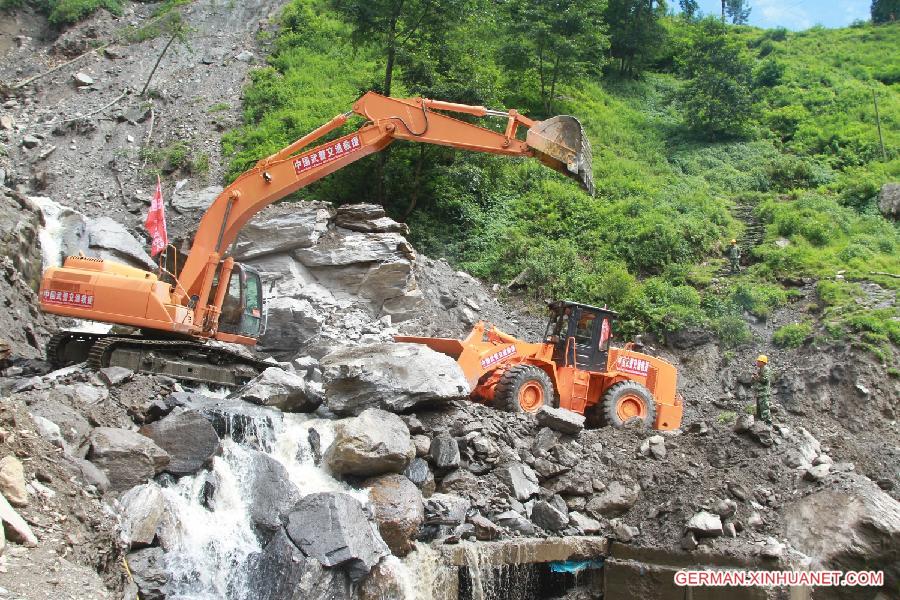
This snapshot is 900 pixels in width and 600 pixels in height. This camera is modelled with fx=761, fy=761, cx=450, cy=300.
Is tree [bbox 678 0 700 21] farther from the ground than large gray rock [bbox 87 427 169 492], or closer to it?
farther from the ground

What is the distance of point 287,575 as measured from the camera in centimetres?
705

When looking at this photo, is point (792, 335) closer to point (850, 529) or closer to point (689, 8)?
point (850, 529)

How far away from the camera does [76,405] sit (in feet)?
26.0

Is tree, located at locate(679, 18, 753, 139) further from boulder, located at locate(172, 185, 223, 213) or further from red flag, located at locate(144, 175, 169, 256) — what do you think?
red flag, located at locate(144, 175, 169, 256)

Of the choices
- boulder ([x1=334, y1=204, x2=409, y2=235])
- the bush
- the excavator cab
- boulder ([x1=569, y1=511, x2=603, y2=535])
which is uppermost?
boulder ([x1=334, y1=204, x2=409, y2=235])

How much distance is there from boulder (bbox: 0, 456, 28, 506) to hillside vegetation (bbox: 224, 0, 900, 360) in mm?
14060

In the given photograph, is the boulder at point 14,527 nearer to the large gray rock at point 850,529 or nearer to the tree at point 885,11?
the large gray rock at point 850,529

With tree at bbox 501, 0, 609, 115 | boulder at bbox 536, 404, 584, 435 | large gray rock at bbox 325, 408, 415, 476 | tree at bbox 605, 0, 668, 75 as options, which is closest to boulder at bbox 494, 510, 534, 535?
large gray rock at bbox 325, 408, 415, 476

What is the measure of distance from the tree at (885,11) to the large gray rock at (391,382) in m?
45.3

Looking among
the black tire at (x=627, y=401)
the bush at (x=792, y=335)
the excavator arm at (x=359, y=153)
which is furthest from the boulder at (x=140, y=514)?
the bush at (x=792, y=335)

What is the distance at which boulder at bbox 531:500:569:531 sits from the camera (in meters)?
9.38

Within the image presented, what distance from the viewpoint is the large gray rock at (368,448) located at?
28.3 ft

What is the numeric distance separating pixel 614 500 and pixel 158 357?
6.31 m

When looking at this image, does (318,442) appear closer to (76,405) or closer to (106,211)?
(76,405)
